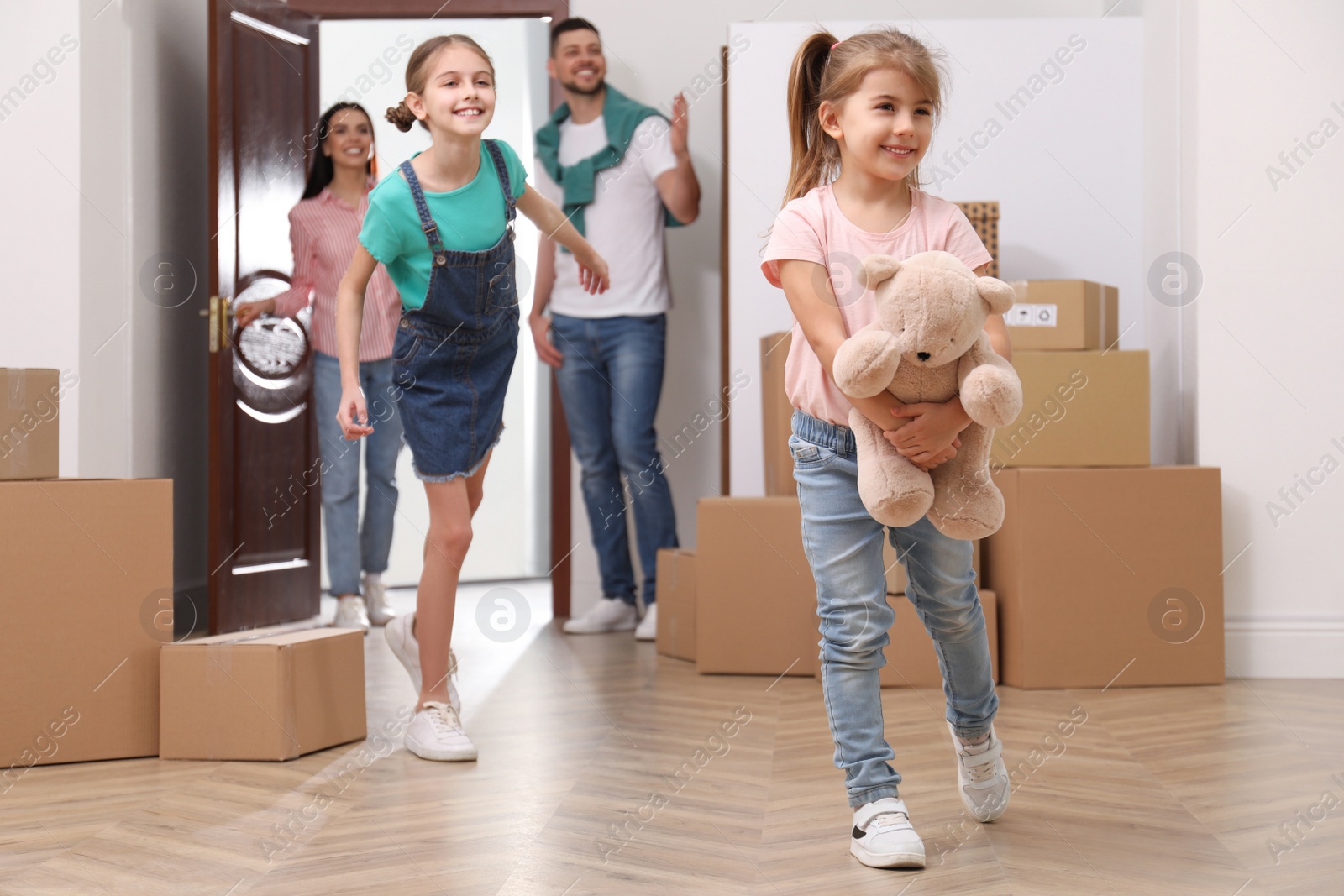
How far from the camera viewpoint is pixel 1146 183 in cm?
288

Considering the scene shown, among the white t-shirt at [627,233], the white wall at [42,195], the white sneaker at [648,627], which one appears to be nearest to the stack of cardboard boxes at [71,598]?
the white wall at [42,195]

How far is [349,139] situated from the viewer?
321 cm

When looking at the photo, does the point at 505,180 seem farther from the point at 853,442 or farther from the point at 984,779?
the point at 984,779

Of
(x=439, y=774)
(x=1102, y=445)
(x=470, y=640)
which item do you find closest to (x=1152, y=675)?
(x=1102, y=445)

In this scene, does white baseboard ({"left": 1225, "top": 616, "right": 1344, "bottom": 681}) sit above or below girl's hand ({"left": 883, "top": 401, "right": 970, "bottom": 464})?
below

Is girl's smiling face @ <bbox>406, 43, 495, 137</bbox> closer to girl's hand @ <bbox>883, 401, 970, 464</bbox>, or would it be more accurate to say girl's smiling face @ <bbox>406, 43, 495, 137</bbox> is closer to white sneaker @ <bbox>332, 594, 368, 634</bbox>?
girl's hand @ <bbox>883, 401, 970, 464</bbox>

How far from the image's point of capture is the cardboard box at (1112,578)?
7.67 feet

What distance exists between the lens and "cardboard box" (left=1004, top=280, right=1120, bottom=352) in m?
2.46

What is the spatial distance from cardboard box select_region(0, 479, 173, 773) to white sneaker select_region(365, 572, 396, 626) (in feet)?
4.67

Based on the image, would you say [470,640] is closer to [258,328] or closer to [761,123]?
[258,328]

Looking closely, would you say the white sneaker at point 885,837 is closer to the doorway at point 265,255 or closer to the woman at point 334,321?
the woman at point 334,321

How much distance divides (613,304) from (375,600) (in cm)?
113

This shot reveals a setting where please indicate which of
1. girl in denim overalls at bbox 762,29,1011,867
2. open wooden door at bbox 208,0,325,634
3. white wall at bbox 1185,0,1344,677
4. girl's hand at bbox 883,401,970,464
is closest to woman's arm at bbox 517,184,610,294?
girl in denim overalls at bbox 762,29,1011,867

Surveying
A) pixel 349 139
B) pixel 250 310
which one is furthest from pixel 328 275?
pixel 349 139
